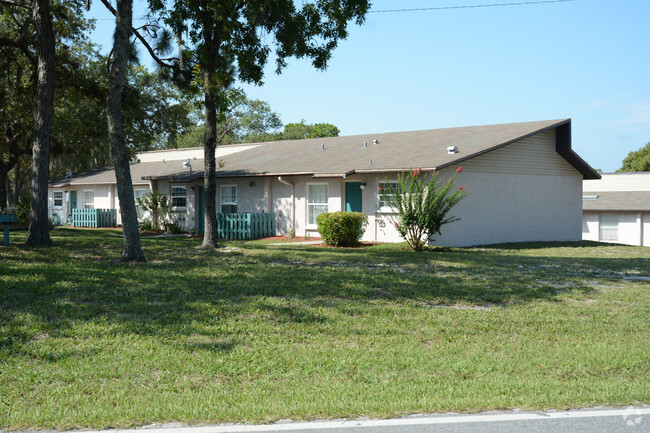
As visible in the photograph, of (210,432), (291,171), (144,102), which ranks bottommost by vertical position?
(210,432)

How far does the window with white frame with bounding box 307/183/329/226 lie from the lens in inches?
942

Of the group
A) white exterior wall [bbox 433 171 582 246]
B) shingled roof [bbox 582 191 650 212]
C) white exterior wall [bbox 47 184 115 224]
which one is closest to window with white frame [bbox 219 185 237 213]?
white exterior wall [bbox 47 184 115 224]

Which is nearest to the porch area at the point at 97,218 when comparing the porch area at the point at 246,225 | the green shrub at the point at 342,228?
the porch area at the point at 246,225

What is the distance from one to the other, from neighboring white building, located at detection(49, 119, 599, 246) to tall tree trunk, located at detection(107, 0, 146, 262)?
378 inches

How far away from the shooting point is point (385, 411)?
5.06m

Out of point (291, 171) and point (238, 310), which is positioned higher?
point (291, 171)

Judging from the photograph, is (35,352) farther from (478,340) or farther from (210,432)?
(478,340)

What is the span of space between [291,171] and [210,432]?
65.2 ft

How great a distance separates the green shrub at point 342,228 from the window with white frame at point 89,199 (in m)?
19.6

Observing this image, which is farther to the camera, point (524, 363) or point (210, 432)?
point (524, 363)

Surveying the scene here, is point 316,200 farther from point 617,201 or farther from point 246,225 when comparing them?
point 617,201

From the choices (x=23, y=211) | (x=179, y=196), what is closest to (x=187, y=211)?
(x=179, y=196)

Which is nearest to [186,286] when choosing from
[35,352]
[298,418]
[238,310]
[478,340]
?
[238,310]

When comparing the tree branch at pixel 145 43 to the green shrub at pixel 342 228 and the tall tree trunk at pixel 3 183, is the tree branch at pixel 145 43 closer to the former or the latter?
the green shrub at pixel 342 228
